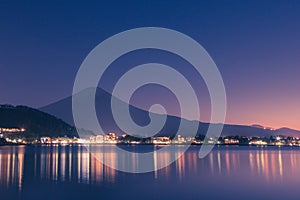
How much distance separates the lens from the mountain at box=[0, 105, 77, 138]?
108000mm

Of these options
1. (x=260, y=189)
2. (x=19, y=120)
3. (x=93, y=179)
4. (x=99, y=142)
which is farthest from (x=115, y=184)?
(x=99, y=142)

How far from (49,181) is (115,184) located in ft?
11.7

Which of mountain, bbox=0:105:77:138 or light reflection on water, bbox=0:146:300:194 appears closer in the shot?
light reflection on water, bbox=0:146:300:194

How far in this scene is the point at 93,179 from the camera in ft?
59.9

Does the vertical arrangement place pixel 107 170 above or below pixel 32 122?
below

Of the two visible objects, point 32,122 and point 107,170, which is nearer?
point 107,170

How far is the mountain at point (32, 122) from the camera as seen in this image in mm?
108000

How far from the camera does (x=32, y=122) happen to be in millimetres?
113750

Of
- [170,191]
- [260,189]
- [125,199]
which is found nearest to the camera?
[125,199]

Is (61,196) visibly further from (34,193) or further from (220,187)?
(220,187)

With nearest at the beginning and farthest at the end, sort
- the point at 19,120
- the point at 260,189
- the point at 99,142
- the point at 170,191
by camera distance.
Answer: the point at 170,191, the point at 260,189, the point at 19,120, the point at 99,142

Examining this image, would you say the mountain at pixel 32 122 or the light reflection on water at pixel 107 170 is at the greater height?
the mountain at pixel 32 122

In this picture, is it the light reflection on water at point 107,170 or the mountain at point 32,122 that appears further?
the mountain at point 32,122

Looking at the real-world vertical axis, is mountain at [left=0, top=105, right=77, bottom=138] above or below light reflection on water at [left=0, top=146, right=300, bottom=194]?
above
